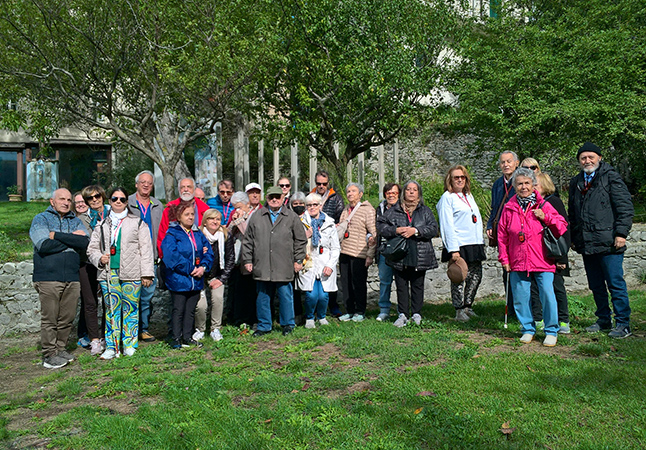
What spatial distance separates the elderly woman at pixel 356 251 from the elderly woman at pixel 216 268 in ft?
5.52

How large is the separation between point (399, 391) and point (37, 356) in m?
4.86

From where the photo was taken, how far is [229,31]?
12.2 m

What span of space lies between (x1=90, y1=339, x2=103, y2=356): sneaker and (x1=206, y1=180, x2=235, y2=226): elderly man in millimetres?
2266

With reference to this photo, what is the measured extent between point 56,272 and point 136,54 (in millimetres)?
7013

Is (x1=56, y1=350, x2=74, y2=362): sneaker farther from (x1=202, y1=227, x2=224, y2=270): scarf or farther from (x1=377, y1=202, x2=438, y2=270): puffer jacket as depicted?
(x1=377, y1=202, x2=438, y2=270): puffer jacket

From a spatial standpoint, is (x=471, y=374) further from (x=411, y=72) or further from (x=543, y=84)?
(x=543, y=84)

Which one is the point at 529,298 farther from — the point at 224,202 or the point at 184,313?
the point at 224,202

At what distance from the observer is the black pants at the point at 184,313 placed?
6.96m

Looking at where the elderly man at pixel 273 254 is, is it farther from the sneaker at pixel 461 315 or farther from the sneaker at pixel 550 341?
the sneaker at pixel 550 341

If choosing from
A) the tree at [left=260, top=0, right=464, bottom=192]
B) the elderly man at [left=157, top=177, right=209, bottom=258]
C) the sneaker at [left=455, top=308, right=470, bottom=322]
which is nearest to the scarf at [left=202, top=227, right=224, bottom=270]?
the elderly man at [left=157, top=177, right=209, bottom=258]

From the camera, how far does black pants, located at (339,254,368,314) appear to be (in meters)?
8.18

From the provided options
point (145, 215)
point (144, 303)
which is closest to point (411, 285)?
point (144, 303)

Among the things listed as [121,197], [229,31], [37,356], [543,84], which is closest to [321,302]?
[121,197]

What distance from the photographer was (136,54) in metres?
12.1
